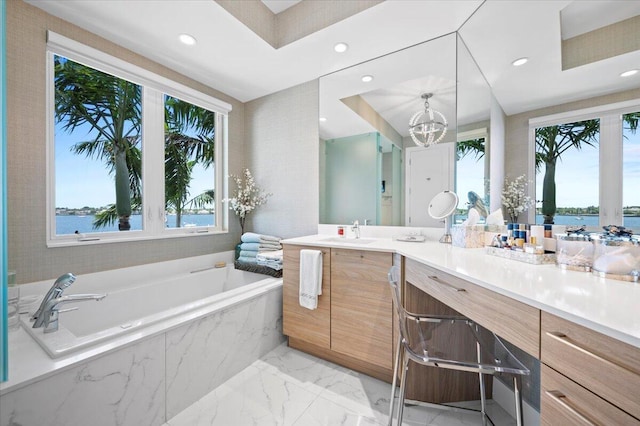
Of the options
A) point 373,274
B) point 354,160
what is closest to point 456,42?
point 354,160

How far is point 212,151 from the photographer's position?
2.81 m

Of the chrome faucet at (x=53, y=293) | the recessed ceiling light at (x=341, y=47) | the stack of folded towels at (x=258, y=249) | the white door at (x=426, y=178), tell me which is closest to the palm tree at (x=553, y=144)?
the white door at (x=426, y=178)

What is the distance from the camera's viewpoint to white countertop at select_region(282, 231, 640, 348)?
21.3 inches

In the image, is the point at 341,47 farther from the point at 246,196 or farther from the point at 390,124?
the point at 246,196

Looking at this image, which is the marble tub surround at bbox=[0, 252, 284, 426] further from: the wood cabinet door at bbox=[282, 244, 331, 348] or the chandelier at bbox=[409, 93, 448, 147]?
the chandelier at bbox=[409, 93, 448, 147]

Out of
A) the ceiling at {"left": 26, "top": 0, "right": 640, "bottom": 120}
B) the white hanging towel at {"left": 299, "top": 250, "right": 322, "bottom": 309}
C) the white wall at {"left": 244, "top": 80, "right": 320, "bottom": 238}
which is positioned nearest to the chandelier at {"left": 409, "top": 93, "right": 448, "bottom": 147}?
the ceiling at {"left": 26, "top": 0, "right": 640, "bottom": 120}

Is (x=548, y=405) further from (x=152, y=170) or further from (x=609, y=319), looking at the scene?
(x=152, y=170)

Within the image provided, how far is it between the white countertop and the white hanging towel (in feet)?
2.30

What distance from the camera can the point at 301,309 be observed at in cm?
195

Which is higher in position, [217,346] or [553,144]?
[553,144]

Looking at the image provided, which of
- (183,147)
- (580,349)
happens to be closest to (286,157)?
(183,147)

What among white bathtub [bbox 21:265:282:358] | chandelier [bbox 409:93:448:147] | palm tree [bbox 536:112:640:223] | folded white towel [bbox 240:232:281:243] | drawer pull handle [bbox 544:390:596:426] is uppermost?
chandelier [bbox 409:93:448:147]

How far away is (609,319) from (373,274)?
1147 mm

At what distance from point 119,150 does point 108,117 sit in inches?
10.3
